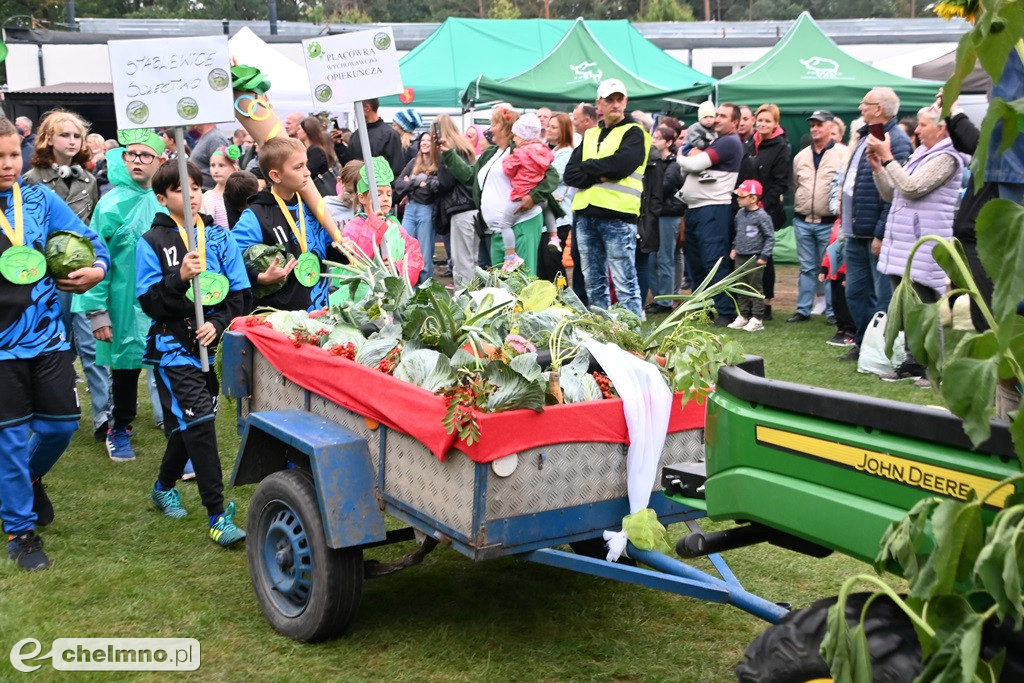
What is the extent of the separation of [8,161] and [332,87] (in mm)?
2285

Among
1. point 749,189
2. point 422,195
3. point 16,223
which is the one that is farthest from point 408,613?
point 749,189

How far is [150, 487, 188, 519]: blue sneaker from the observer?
5.95m

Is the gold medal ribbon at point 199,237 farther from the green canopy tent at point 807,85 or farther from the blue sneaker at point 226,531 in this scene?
the green canopy tent at point 807,85

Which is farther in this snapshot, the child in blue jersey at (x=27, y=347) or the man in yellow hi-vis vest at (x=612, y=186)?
the man in yellow hi-vis vest at (x=612, y=186)

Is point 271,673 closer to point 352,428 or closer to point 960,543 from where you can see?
point 352,428

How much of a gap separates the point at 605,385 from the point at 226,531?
8.03 ft

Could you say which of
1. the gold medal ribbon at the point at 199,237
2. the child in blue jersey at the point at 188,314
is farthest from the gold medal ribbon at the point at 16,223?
the gold medal ribbon at the point at 199,237

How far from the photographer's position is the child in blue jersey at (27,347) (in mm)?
4953

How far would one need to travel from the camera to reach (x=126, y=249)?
7070 millimetres

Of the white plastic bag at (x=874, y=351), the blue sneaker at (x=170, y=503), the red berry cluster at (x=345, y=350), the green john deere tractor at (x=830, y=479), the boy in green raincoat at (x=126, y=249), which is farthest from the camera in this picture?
the white plastic bag at (x=874, y=351)

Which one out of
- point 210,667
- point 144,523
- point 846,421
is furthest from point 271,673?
point 846,421

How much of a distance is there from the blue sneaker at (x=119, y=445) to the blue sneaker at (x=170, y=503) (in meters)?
1.29

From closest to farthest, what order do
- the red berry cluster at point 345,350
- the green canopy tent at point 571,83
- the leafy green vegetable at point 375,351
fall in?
the leafy green vegetable at point 375,351 < the red berry cluster at point 345,350 < the green canopy tent at point 571,83

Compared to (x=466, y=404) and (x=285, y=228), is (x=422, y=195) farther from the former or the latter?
(x=466, y=404)
